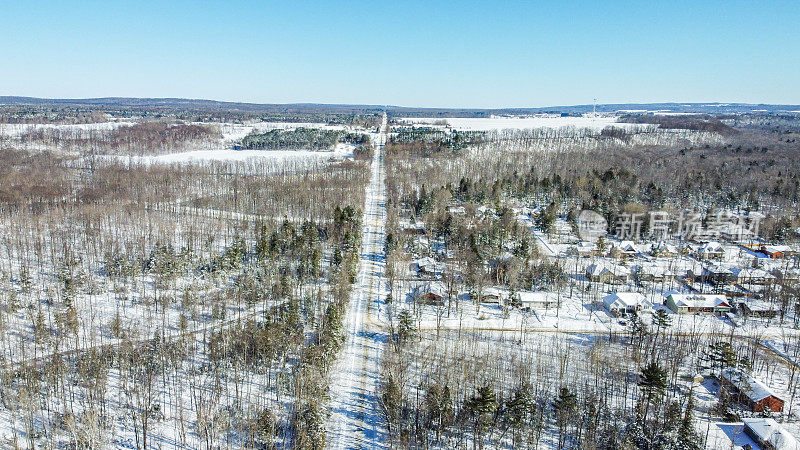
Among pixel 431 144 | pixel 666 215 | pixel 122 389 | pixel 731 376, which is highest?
pixel 431 144

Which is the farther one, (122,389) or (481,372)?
(481,372)

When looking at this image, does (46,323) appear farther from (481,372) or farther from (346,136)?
(346,136)

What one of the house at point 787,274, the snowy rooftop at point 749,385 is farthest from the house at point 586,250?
the snowy rooftop at point 749,385

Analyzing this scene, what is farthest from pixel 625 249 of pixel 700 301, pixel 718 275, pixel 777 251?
pixel 777 251

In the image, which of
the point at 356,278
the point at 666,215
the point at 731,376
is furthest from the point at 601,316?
the point at 666,215

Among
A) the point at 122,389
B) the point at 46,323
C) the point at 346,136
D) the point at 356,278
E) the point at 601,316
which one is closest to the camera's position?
the point at 122,389

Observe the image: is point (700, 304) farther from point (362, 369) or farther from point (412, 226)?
point (412, 226)
